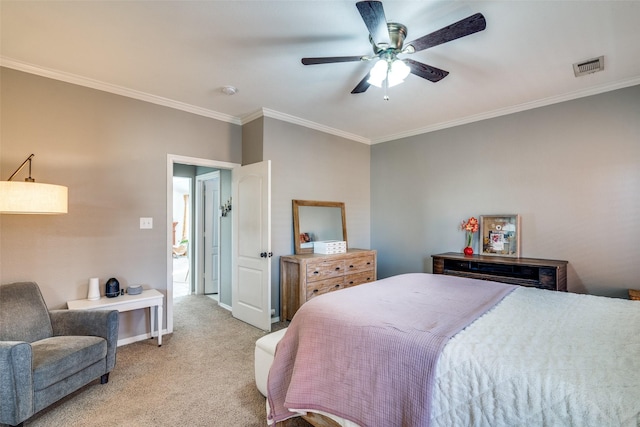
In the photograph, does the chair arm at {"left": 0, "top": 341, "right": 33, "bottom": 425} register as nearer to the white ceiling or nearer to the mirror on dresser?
the white ceiling

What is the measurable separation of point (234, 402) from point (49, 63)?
3.11 m

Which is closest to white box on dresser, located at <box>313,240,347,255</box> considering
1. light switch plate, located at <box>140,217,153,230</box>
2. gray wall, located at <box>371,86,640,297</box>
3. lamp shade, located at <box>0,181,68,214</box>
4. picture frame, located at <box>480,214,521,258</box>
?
gray wall, located at <box>371,86,640,297</box>

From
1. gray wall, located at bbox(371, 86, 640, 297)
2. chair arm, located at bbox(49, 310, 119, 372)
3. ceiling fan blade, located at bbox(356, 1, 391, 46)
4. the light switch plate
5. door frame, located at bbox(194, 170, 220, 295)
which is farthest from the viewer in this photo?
door frame, located at bbox(194, 170, 220, 295)

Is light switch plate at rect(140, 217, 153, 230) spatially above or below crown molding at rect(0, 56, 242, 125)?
below

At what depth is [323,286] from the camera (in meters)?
3.58

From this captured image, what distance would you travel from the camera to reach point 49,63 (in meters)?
2.53

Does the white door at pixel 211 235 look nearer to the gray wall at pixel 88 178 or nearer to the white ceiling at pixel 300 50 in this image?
the gray wall at pixel 88 178

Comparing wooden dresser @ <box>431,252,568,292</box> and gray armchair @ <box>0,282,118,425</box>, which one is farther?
wooden dresser @ <box>431,252,568,292</box>

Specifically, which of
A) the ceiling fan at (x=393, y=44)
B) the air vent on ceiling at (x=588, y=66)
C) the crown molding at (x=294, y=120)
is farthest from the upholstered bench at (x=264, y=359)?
the air vent on ceiling at (x=588, y=66)

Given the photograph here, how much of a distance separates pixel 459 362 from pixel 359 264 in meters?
2.91

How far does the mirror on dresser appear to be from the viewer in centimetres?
388

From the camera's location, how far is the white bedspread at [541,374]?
917mm

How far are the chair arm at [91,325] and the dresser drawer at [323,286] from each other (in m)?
1.83

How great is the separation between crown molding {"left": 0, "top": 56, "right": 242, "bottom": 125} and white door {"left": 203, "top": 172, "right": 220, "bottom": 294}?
1629mm
